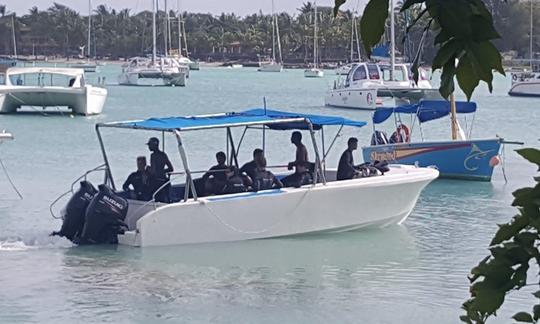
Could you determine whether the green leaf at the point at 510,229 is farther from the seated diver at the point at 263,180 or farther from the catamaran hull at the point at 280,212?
the seated diver at the point at 263,180

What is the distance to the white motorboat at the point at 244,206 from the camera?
14.6 meters

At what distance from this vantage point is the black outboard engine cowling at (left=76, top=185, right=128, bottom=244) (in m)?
14.4

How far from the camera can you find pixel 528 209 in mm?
2623

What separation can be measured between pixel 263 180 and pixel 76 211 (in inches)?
95.8

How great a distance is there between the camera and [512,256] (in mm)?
2602

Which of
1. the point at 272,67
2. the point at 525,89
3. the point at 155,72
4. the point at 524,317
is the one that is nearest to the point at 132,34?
the point at 272,67

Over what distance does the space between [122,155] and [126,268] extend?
711 inches

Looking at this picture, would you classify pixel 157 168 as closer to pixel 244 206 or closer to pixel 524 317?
pixel 244 206

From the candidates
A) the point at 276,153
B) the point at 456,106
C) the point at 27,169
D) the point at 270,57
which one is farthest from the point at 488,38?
the point at 270,57

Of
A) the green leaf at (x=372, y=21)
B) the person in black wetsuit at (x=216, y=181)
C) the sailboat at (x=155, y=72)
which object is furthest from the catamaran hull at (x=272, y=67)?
the green leaf at (x=372, y=21)

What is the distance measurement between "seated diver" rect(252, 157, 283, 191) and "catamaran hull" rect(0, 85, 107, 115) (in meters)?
31.9

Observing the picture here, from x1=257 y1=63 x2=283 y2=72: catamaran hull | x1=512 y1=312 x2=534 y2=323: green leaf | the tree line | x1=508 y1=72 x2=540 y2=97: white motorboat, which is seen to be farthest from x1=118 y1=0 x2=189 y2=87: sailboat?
x1=512 y1=312 x2=534 y2=323: green leaf

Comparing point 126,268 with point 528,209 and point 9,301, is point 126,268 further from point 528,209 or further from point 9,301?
point 528,209

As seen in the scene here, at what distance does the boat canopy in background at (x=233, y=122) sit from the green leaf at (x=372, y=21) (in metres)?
12.2
